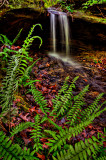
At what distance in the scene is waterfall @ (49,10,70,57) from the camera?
5.55 metres

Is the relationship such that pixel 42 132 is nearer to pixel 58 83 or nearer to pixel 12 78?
pixel 12 78

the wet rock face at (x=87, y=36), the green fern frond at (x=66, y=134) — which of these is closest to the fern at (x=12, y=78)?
the green fern frond at (x=66, y=134)

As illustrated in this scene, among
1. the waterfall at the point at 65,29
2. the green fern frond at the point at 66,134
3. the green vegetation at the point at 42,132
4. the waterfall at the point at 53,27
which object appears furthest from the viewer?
the waterfall at the point at 65,29

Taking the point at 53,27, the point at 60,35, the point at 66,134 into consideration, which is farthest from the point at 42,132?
the point at 60,35

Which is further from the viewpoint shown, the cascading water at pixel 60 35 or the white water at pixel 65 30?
the white water at pixel 65 30

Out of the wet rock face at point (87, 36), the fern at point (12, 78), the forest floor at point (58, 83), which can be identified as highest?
the wet rock face at point (87, 36)

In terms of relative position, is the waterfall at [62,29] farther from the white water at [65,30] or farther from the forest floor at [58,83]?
the forest floor at [58,83]

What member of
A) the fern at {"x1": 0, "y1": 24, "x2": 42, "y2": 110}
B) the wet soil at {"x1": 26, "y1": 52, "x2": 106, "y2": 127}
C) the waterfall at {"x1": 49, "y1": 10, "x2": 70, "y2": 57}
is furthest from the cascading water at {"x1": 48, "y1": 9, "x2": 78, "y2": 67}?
the fern at {"x1": 0, "y1": 24, "x2": 42, "y2": 110}

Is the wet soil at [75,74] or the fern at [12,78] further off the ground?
the fern at [12,78]

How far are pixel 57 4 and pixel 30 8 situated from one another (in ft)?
10.3

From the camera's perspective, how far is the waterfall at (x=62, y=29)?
5.55 metres

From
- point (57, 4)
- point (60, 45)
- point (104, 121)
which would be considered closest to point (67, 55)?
point (60, 45)

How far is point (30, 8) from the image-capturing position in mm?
4328

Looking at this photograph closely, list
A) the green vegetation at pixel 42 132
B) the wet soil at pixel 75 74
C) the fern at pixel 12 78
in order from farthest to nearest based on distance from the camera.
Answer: the wet soil at pixel 75 74, the fern at pixel 12 78, the green vegetation at pixel 42 132
